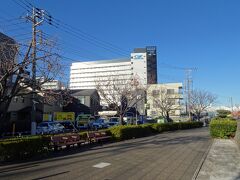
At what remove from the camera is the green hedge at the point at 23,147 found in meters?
12.4

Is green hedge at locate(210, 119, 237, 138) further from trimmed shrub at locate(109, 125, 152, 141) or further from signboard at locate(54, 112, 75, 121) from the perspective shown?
signboard at locate(54, 112, 75, 121)

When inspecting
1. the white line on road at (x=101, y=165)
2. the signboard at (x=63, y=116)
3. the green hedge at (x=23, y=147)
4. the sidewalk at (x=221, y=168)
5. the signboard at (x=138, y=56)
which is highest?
the signboard at (x=138, y=56)

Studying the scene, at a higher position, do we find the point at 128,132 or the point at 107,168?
the point at 128,132

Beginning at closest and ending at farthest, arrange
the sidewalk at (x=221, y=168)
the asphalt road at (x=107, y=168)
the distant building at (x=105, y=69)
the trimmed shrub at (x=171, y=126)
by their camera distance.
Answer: the sidewalk at (x=221, y=168) < the asphalt road at (x=107, y=168) < the trimmed shrub at (x=171, y=126) < the distant building at (x=105, y=69)

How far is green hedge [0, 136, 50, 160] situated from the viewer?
12.4 m

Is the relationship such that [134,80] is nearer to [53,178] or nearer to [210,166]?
[210,166]

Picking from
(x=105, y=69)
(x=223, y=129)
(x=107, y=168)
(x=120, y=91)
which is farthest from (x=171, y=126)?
(x=105, y=69)

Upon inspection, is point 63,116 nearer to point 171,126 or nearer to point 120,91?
point 120,91

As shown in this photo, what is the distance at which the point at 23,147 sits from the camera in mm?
13312

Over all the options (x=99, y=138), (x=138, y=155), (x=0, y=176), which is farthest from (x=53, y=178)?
(x=99, y=138)

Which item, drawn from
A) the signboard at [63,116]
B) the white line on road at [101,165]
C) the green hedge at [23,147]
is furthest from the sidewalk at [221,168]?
the signboard at [63,116]

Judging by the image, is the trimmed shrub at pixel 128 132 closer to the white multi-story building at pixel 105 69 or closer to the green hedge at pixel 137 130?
the green hedge at pixel 137 130

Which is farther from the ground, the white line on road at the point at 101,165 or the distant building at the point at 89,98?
the distant building at the point at 89,98

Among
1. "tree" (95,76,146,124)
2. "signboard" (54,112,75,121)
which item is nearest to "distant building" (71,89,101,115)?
"tree" (95,76,146,124)
